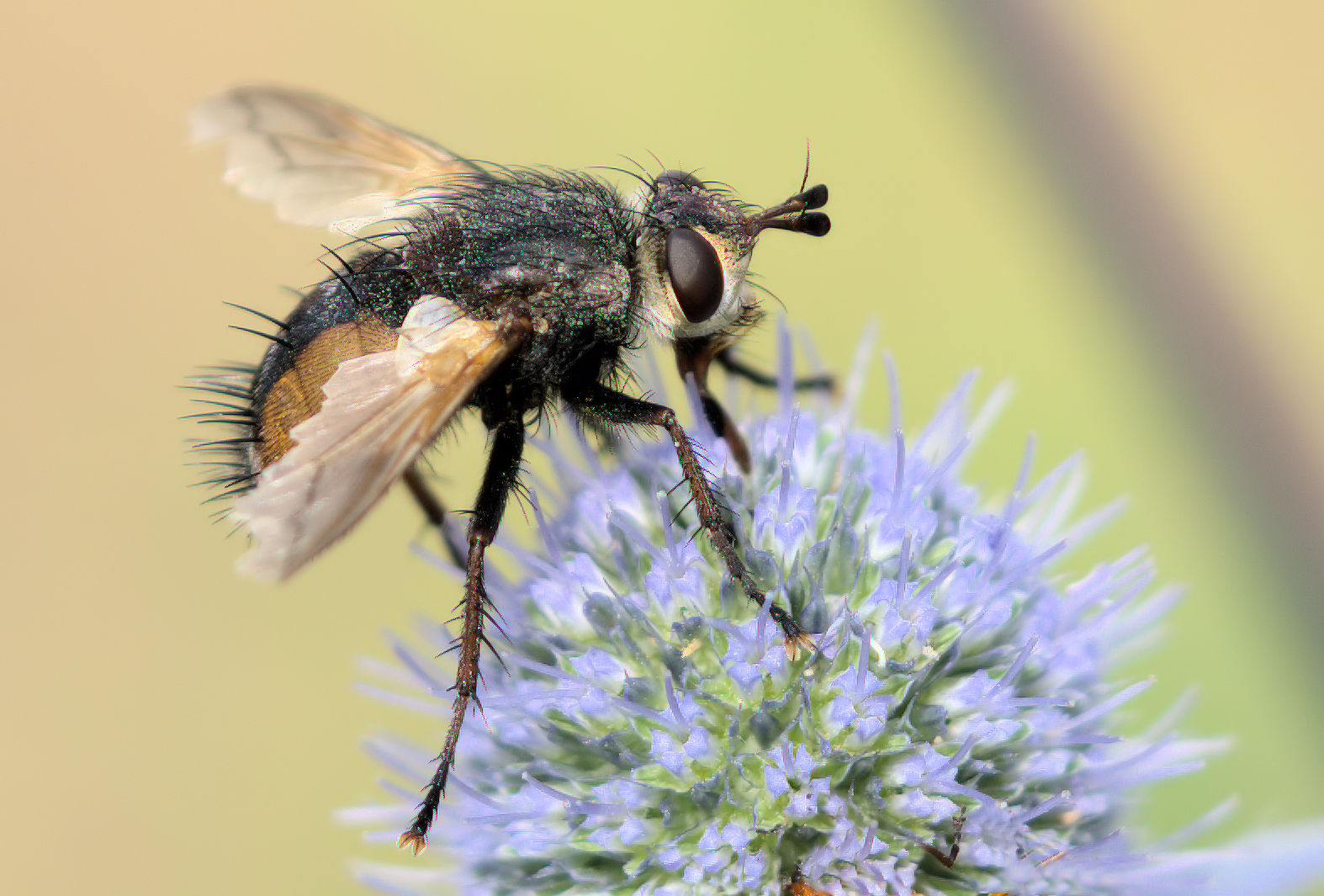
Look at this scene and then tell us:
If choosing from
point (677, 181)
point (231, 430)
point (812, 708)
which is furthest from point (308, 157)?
point (812, 708)

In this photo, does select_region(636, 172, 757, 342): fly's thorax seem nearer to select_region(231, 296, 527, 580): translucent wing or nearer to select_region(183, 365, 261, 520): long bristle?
select_region(231, 296, 527, 580): translucent wing

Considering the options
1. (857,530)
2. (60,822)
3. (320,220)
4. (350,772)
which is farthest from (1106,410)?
(60,822)

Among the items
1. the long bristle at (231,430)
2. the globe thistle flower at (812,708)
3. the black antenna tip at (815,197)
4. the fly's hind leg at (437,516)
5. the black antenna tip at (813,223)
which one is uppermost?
the black antenna tip at (815,197)

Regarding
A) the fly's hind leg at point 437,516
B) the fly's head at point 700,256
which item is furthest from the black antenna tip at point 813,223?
the fly's hind leg at point 437,516

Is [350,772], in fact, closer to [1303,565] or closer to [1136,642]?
[1136,642]

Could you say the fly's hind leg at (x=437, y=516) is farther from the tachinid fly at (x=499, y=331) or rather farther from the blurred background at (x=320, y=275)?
the blurred background at (x=320, y=275)

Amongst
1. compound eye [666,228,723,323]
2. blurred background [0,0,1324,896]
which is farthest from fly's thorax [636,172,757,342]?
blurred background [0,0,1324,896]
